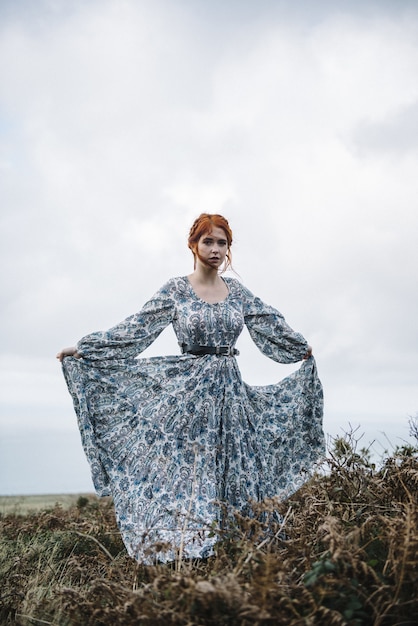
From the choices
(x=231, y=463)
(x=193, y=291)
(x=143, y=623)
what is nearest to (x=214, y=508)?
(x=231, y=463)

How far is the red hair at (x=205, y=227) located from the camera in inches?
197

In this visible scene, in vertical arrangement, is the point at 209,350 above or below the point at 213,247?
below

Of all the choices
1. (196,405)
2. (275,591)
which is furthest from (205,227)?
(275,591)

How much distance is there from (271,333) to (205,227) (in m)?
1.05

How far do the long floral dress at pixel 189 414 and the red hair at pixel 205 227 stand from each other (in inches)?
13.0

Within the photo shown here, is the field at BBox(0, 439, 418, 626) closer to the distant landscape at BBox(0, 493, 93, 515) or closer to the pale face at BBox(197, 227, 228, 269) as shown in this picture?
the pale face at BBox(197, 227, 228, 269)

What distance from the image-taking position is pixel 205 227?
5.00m

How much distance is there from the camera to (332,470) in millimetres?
4152

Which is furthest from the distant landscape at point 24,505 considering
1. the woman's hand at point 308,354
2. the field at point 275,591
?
the field at point 275,591

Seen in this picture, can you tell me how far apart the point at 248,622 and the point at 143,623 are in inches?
17.4

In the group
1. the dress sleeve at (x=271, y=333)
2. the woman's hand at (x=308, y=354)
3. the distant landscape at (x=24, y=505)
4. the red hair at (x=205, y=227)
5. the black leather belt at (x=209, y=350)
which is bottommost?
the distant landscape at (x=24, y=505)

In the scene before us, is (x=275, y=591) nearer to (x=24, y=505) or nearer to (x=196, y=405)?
(x=196, y=405)

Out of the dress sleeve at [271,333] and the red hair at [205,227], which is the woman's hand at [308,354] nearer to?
the dress sleeve at [271,333]

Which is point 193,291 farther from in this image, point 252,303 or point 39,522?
point 39,522
